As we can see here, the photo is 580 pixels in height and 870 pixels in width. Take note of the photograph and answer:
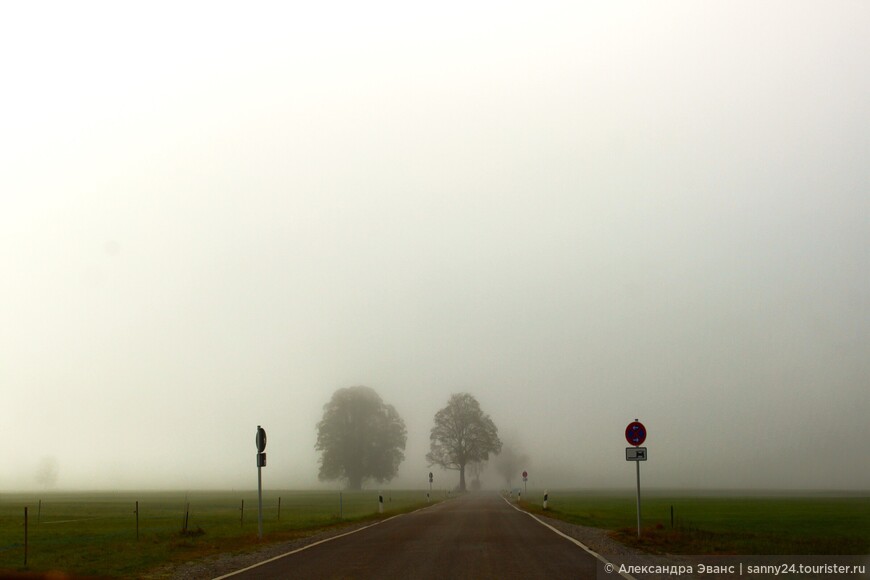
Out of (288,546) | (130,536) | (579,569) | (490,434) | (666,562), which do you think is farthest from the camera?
(490,434)

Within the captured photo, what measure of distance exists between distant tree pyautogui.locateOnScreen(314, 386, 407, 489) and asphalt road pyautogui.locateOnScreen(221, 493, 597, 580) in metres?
71.8

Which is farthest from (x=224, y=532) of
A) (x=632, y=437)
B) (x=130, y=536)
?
(x=632, y=437)

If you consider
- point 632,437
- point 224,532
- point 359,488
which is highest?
point 632,437

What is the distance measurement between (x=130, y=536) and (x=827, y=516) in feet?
107

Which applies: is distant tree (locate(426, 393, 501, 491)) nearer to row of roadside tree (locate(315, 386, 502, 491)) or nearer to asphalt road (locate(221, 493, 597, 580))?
row of roadside tree (locate(315, 386, 502, 491))

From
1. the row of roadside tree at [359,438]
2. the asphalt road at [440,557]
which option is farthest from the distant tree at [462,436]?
the asphalt road at [440,557]

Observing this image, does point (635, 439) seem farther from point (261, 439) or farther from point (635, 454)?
point (261, 439)

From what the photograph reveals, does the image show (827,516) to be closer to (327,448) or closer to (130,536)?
(130,536)

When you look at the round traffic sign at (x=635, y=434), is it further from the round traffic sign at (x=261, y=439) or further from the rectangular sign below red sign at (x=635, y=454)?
the round traffic sign at (x=261, y=439)

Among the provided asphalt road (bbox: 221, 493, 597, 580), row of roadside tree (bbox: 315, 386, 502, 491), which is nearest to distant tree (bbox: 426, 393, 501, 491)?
row of roadside tree (bbox: 315, 386, 502, 491)

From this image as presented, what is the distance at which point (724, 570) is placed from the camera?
15.7 m

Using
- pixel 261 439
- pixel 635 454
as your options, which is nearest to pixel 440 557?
pixel 635 454

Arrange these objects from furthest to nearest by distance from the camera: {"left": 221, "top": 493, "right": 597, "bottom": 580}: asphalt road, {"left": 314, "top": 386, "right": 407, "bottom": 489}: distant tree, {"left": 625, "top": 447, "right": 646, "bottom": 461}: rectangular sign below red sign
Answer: {"left": 314, "top": 386, "right": 407, "bottom": 489}: distant tree
{"left": 625, "top": 447, "right": 646, "bottom": 461}: rectangular sign below red sign
{"left": 221, "top": 493, "right": 597, "bottom": 580}: asphalt road

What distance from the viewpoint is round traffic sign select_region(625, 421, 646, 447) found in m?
24.5
